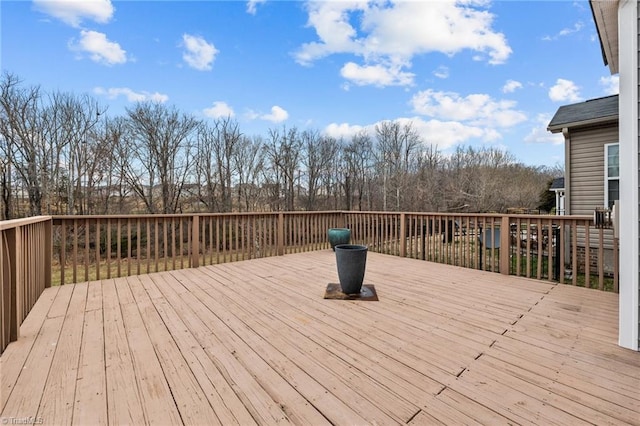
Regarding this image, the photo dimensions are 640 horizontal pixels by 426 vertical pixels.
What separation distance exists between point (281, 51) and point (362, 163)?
8.87m

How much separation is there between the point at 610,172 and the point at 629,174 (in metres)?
5.17

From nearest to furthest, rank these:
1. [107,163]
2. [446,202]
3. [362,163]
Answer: [107,163] < [446,202] < [362,163]

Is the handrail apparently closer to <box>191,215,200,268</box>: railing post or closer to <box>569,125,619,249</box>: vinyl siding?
<box>191,215,200,268</box>: railing post

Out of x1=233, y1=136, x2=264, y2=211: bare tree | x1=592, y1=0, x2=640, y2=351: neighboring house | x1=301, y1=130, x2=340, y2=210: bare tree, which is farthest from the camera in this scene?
x1=301, y1=130, x2=340, y2=210: bare tree

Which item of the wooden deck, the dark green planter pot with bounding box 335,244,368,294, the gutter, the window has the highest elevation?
the gutter

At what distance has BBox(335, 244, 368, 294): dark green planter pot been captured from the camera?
310 cm

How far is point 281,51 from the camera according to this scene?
32.1 feet

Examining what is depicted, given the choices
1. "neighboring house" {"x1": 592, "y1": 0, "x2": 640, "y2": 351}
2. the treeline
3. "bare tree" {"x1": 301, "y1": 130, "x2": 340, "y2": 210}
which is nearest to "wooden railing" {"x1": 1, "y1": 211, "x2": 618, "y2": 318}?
"neighboring house" {"x1": 592, "y1": 0, "x2": 640, "y2": 351}

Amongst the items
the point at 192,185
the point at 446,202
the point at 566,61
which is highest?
the point at 566,61

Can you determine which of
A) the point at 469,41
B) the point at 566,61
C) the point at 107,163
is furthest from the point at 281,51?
the point at 566,61

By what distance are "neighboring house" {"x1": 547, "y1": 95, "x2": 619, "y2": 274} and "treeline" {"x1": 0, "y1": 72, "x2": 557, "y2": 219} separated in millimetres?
8588

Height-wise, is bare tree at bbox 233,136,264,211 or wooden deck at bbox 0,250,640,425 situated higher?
bare tree at bbox 233,136,264,211

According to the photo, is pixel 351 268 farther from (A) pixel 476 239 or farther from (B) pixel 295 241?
(B) pixel 295 241

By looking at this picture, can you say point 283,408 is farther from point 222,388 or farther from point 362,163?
point 362,163
